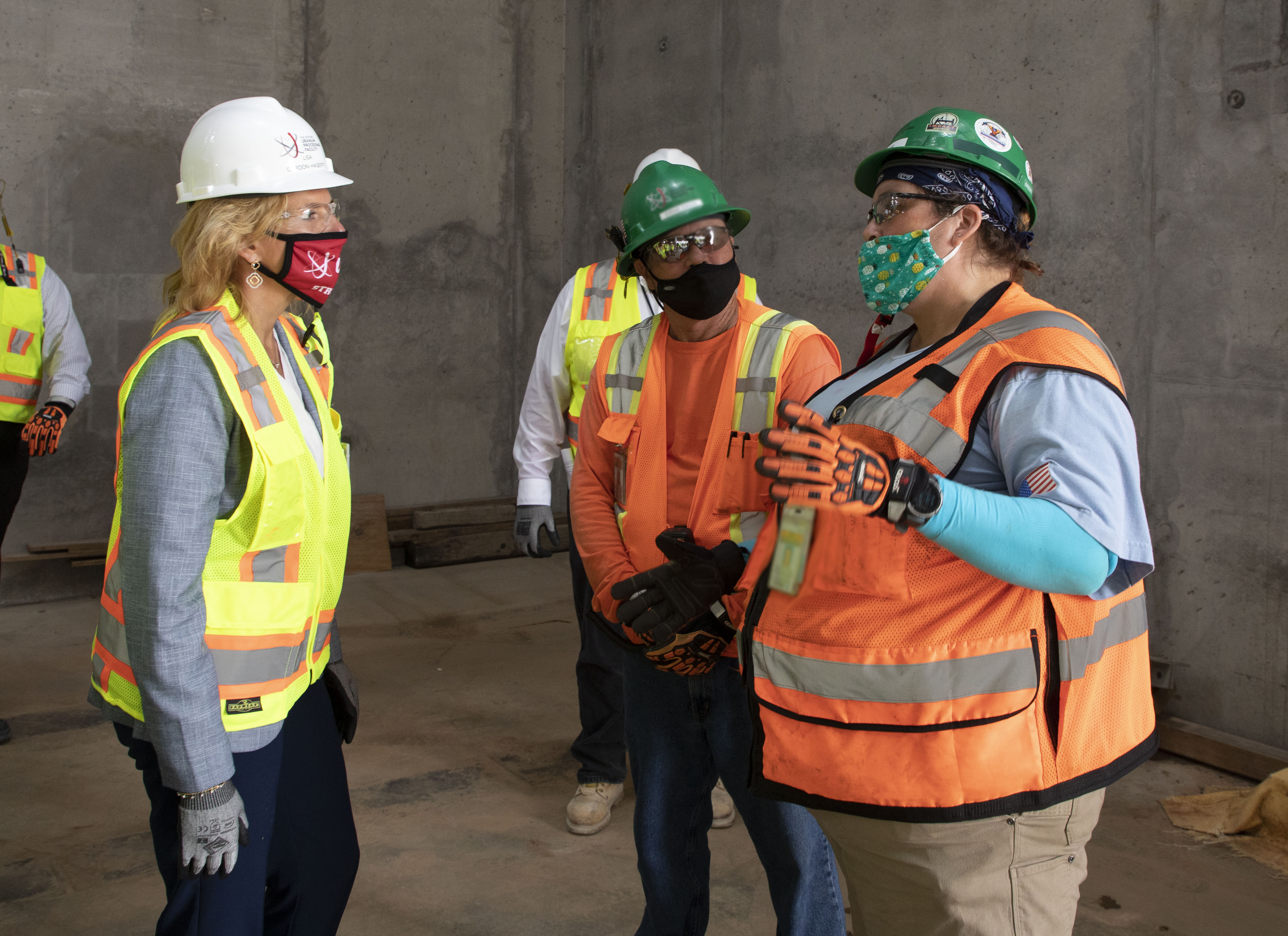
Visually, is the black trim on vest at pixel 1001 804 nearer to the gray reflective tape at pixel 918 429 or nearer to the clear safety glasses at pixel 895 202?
the gray reflective tape at pixel 918 429

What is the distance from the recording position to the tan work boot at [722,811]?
353cm

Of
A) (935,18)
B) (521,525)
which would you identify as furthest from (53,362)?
(935,18)

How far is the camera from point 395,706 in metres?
4.71

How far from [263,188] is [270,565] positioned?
2.45 feet

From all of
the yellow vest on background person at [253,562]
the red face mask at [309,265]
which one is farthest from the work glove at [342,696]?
the red face mask at [309,265]

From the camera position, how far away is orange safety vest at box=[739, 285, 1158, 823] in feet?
4.69

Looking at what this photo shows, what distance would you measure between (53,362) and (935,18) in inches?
180

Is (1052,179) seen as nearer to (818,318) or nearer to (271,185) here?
(818,318)

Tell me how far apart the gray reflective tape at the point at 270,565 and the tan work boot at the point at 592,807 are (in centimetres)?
199

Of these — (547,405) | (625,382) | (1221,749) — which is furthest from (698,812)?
(1221,749)

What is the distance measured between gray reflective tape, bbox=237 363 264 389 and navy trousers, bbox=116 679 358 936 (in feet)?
2.12

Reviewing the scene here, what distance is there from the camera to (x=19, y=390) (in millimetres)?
4586

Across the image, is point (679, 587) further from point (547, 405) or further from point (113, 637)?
point (547, 405)

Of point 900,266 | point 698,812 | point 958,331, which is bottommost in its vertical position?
point 698,812
